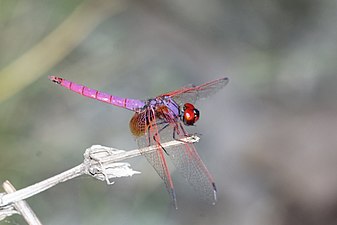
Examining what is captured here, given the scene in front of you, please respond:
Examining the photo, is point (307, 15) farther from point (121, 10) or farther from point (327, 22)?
point (121, 10)

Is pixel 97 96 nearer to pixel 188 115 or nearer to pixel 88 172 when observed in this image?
pixel 188 115

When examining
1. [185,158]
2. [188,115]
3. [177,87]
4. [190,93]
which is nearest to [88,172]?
[185,158]

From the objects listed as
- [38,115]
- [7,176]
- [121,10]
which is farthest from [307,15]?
[7,176]

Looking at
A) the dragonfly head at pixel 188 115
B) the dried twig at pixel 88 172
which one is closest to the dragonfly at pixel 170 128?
the dragonfly head at pixel 188 115

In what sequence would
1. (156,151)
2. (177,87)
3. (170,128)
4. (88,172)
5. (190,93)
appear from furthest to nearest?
(177,87) → (190,93) → (170,128) → (156,151) → (88,172)

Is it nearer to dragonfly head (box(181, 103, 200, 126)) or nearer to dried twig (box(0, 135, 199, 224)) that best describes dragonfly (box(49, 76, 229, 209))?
dragonfly head (box(181, 103, 200, 126))

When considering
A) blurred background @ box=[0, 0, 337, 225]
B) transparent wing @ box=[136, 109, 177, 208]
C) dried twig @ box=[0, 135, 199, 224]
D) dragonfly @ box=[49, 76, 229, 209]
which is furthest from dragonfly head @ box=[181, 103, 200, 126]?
dried twig @ box=[0, 135, 199, 224]
